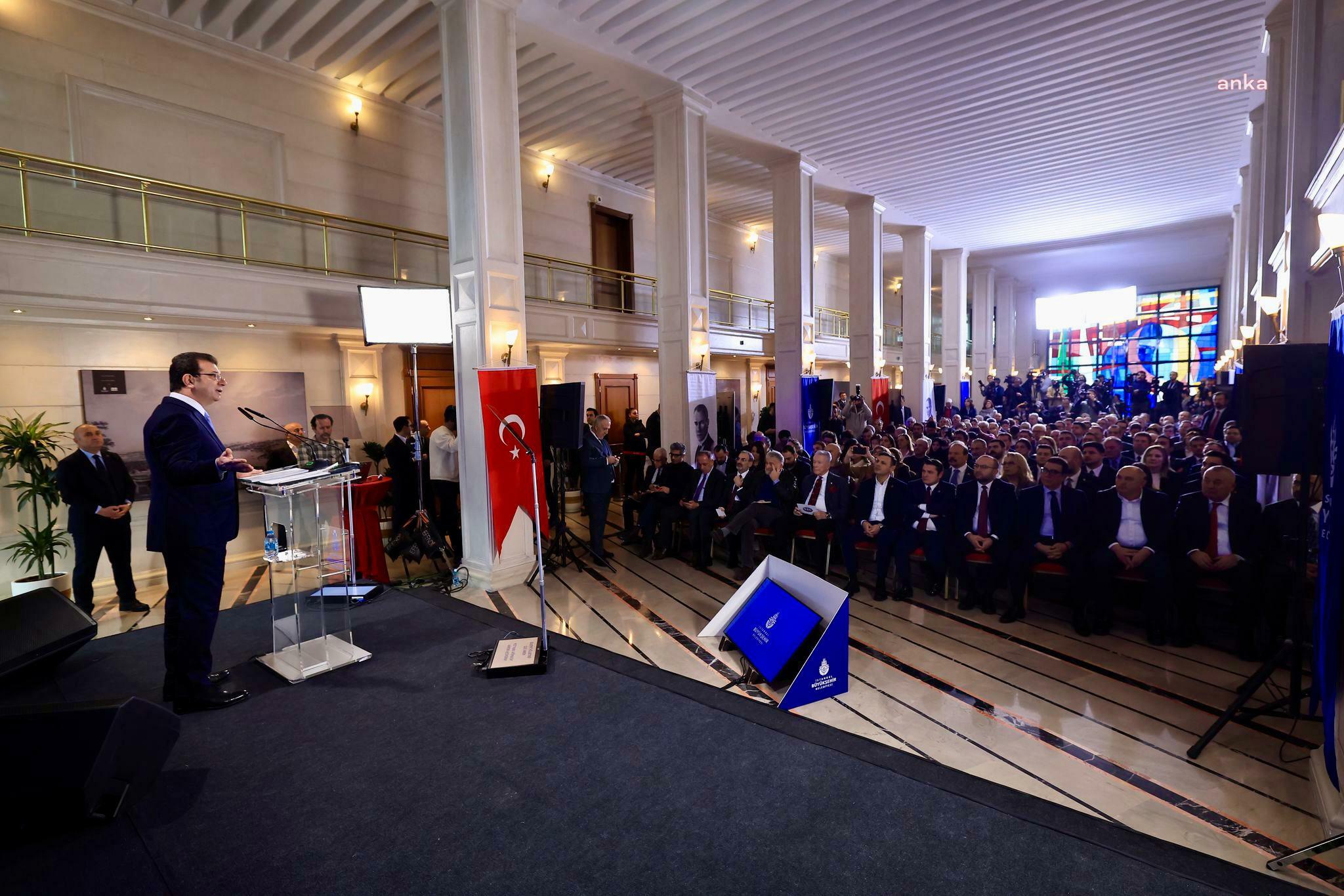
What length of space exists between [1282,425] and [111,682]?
6.03 m

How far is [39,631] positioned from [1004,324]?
26.6 meters

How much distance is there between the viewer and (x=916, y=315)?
602 inches

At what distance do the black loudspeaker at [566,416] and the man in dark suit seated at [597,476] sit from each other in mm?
710

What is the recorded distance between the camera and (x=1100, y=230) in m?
16.2

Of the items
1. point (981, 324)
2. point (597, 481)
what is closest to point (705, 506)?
point (597, 481)

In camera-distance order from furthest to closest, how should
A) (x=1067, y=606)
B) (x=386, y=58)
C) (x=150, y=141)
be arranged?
1. (x=386, y=58)
2. (x=150, y=141)
3. (x=1067, y=606)

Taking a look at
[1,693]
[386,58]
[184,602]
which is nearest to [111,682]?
[1,693]

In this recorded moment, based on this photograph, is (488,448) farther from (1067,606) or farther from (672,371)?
(1067,606)

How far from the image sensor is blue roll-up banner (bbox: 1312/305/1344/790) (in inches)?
87.7

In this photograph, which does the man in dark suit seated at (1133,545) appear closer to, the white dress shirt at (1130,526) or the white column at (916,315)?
the white dress shirt at (1130,526)

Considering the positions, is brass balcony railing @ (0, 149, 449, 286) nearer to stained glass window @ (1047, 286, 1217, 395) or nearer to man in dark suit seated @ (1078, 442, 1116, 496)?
man in dark suit seated @ (1078, 442, 1116, 496)

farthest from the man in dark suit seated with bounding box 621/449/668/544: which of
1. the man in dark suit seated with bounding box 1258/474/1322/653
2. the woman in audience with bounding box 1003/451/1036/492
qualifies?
the man in dark suit seated with bounding box 1258/474/1322/653

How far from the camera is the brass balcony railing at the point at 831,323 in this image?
16938 mm

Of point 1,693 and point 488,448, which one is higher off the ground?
point 488,448
